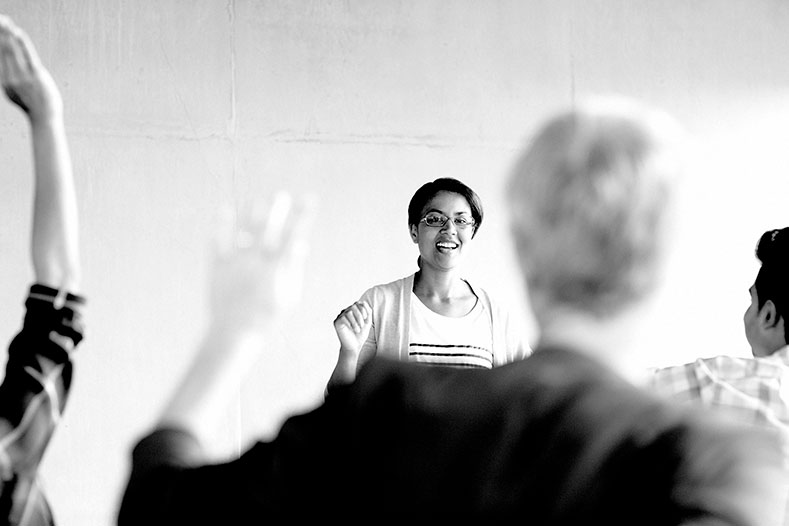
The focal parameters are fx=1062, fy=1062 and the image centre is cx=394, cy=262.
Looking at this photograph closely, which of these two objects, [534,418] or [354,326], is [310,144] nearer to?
[354,326]

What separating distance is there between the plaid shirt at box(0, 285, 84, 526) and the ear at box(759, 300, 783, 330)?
1483 millimetres

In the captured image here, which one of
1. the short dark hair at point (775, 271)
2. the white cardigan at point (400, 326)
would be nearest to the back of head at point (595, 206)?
the short dark hair at point (775, 271)

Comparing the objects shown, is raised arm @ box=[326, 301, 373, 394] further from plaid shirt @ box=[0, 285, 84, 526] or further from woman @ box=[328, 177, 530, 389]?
plaid shirt @ box=[0, 285, 84, 526]

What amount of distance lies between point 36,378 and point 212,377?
1.45 ft

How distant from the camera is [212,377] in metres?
0.86

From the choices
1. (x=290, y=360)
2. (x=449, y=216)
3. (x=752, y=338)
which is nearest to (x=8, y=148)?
(x=290, y=360)

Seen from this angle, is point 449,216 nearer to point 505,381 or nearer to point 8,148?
point 8,148

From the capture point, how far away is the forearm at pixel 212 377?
0.84 meters

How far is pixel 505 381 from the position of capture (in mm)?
883

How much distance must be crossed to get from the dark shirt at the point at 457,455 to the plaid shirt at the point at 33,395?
354 mm

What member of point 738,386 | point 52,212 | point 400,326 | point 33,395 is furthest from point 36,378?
point 400,326

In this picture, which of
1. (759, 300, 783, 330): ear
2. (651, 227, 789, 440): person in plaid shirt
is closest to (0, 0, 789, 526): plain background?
(759, 300, 783, 330): ear

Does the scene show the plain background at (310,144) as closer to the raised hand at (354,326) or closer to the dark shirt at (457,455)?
the raised hand at (354,326)

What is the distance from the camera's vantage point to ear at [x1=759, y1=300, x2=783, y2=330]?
2213 millimetres
